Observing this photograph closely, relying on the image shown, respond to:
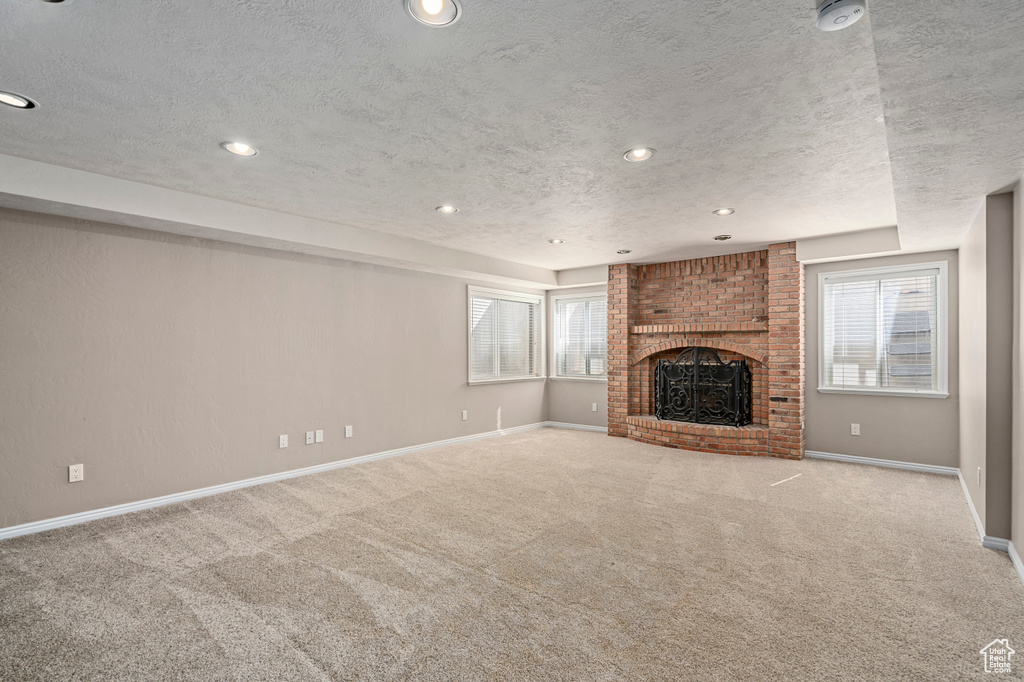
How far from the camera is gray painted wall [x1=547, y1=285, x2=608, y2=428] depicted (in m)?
7.36

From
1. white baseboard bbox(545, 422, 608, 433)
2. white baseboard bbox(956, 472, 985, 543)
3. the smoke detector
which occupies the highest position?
the smoke detector

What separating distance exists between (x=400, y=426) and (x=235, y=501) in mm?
1998

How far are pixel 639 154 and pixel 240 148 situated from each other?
90.0 inches

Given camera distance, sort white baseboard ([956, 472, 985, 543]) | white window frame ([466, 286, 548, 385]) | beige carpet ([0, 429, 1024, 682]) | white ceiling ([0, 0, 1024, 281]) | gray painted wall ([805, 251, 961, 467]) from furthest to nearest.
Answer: white window frame ([466, 286, 548, 385])
gray painted wall ([805, 251, 961, 467])
white baseboard ([956, 472, 985, 543])
beige carpet ([0, 429, 1024, 682])
white ceiling ([0, 0, 1024, 281])

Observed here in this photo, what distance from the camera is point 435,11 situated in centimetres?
171

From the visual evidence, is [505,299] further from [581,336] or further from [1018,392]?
[1018,392]

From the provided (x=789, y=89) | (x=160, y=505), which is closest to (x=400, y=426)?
(x=160, y=505)

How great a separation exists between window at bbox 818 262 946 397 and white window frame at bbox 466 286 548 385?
3703 mm

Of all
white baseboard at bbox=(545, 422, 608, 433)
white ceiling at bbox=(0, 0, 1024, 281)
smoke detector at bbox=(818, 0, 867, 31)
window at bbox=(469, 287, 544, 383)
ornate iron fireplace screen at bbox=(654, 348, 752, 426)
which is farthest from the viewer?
white baseboard at bbox=(545, 422, 608, 433)

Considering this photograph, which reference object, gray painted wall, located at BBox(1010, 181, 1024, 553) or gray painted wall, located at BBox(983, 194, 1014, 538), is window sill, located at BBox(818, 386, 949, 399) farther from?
gray painted wall, located at BBox(1010, 181, 1024, 553)

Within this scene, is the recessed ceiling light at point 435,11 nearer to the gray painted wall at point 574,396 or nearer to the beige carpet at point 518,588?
the beige carpet at point 518,588

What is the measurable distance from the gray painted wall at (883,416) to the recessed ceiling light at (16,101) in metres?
6.39

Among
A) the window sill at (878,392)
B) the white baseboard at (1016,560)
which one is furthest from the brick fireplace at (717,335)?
the white baseboard at (1016,560)

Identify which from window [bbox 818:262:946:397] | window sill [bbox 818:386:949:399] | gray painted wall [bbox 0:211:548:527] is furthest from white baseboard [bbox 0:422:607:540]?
window [bbox 818:262:946:397]
